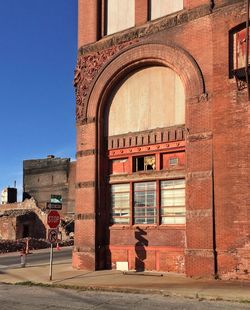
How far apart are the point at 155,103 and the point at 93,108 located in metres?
2.99

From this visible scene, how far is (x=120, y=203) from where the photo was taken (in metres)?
20.4

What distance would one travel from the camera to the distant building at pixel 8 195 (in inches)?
2640

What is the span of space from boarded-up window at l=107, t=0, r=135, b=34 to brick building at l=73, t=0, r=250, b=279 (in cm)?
5

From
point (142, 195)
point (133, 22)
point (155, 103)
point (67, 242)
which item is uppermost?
point (133, 22)

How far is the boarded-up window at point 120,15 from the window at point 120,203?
22.7ft

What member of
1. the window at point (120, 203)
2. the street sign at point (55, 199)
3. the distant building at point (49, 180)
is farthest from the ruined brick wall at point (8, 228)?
the street sign at point (55, 199)

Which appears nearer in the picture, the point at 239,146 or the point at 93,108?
the point at 239,146

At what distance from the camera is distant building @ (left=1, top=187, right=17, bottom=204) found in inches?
2640

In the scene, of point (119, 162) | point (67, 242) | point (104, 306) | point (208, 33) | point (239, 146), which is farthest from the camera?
point (67, 242)

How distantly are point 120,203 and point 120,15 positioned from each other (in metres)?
8.26

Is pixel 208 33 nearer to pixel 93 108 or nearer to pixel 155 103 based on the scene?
pixel 155 103

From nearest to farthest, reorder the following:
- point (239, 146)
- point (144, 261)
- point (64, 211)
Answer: point (239, 146), point (144, 261), point (64, 211)

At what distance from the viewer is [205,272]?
53.6ft

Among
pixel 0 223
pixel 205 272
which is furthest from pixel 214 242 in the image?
pixel 0 223
